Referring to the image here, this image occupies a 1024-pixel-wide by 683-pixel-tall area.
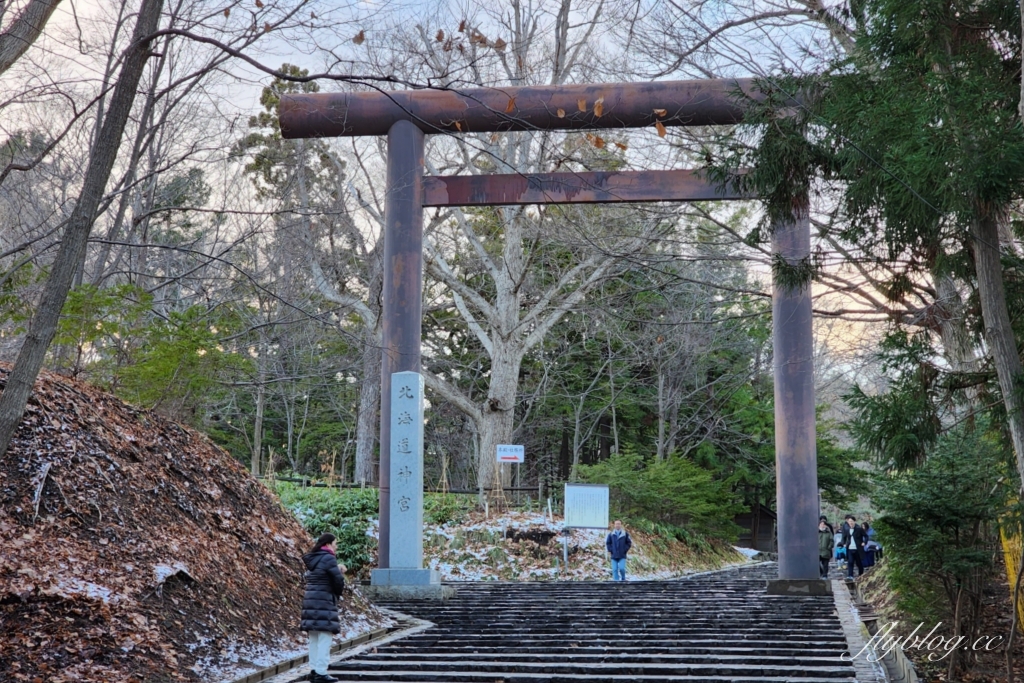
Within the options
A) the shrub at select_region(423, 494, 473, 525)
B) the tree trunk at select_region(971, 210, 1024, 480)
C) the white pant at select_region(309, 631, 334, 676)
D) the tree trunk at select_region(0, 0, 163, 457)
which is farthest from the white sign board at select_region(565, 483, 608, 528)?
the tree trunk at select_region(0, 0, 163, 457)

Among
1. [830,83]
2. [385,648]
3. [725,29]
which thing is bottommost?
[385,648]

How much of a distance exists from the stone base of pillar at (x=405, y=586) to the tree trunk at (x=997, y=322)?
8.25 meters

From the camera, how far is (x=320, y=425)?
116 feet

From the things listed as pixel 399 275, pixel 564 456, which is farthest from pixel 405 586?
pixel 564 456

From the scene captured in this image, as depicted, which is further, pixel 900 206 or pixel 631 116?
pixel 631 116

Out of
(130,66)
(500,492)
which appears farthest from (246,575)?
(500,492)

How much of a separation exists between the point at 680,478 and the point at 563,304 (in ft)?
21.1

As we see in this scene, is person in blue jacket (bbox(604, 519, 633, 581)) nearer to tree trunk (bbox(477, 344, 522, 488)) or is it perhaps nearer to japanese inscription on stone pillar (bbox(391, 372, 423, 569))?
tree trunk (bbox(477, 344, 522, 488))

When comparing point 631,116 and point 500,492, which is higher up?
point 631,116

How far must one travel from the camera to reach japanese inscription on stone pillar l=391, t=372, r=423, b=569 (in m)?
13.4

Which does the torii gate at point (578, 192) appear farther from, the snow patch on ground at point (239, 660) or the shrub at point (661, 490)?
the shrub at point (661, 490)

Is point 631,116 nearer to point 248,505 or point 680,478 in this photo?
point 248,505

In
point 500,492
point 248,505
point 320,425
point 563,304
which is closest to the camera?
point 248,505

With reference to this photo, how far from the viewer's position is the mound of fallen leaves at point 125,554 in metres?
7.16
